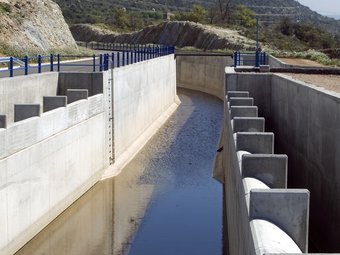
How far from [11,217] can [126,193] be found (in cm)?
757

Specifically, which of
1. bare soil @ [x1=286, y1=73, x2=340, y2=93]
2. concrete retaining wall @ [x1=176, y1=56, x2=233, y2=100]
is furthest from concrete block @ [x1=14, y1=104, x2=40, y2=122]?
concrete retaining wall @ [x1=176, y1=56, x2=233, y2=100]

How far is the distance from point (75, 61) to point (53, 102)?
67.6 feet

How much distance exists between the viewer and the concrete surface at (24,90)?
1897cm

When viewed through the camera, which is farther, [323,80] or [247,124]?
[323,80]

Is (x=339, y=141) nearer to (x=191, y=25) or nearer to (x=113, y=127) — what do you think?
(x=113, y=127)

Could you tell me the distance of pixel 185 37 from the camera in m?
80.3

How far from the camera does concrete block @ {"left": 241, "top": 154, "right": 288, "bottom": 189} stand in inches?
374

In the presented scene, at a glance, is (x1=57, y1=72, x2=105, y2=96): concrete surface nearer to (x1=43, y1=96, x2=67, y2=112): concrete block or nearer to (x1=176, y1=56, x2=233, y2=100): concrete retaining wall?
(x1=43, y1=96, x2=67, y2=112): concrete block

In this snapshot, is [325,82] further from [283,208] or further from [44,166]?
[283,208]

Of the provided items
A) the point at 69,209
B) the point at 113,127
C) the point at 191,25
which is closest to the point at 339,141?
the point at 69,209

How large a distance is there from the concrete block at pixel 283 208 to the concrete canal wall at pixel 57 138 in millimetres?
7375

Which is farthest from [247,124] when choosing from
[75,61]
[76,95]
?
[75,61]

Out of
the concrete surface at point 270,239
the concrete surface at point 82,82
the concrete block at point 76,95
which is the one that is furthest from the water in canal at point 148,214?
the concrete surface at point 270,239

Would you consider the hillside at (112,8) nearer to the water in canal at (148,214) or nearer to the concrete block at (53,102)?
the water in canal at (148,214)
